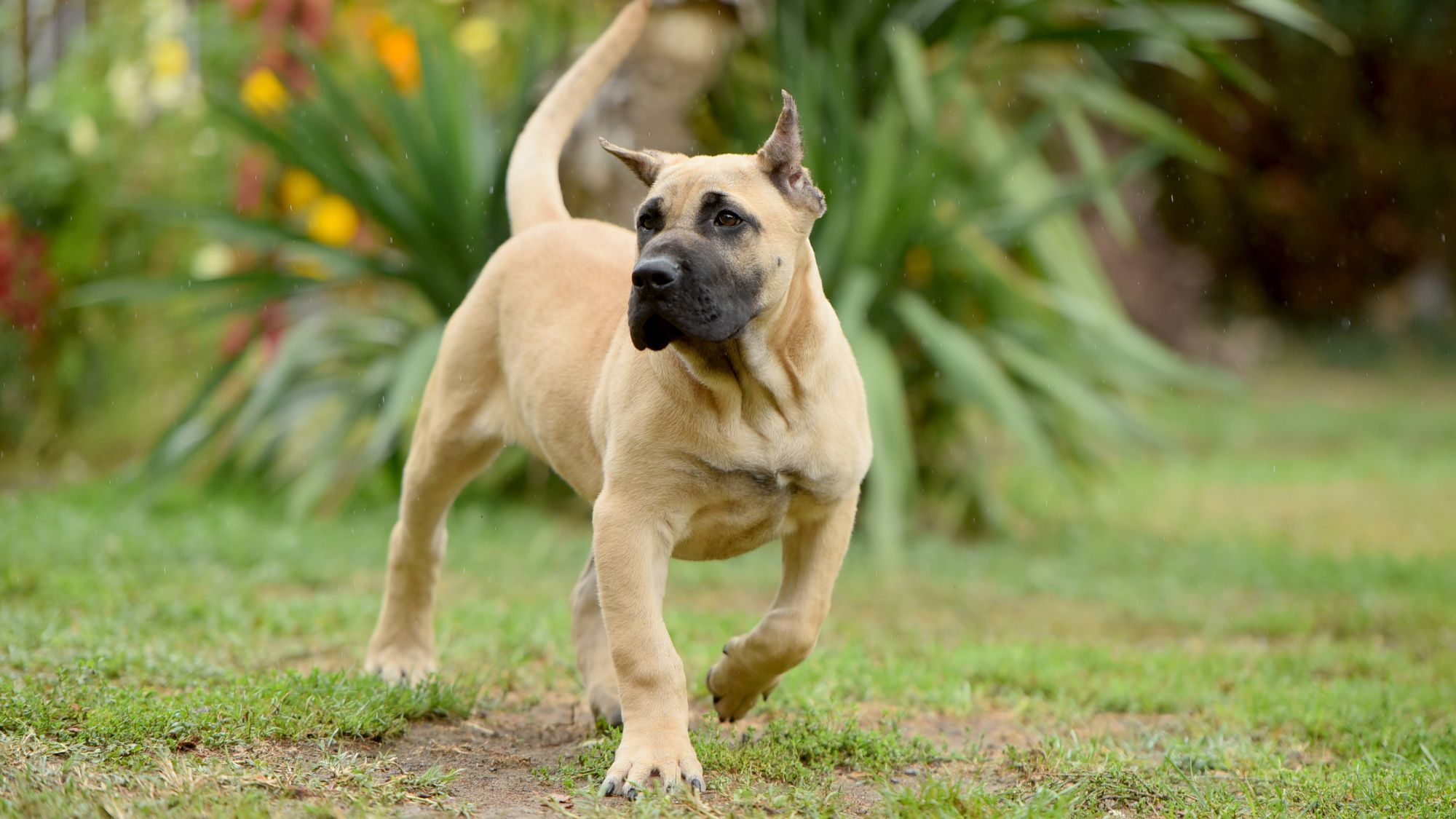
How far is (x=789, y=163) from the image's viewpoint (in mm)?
3455

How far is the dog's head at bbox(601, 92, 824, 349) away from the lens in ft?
10.3

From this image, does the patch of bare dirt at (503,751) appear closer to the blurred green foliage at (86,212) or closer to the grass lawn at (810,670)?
the grass lawn at (810,670)

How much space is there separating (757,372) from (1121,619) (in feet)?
11.3

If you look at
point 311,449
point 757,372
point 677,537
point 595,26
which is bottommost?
point 311,449

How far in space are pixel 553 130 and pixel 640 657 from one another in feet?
6.63

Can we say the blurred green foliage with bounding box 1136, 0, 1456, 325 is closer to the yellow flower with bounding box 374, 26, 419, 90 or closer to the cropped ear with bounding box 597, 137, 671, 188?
the yellow flower with bounding box 374, 26, 419, 90

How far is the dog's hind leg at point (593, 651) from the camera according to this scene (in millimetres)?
3904

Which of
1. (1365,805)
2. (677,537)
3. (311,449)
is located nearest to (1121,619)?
(1365,805)

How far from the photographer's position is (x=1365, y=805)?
3.34 m

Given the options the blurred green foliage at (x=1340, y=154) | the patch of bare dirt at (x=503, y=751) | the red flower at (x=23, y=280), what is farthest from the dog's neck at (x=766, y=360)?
the blurred green foliage at (x=1340, y=154)

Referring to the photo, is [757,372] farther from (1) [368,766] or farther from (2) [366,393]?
(2) [366,393]

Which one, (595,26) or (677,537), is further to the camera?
(595,26)

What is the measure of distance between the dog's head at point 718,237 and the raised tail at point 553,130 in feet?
3.54

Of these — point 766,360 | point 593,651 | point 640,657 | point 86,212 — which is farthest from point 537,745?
point 86,212
